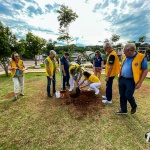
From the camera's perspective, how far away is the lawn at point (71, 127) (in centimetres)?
217

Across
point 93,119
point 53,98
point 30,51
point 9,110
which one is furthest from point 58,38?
point 93,119

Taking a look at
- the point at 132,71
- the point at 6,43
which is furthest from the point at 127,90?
the point at 6,43

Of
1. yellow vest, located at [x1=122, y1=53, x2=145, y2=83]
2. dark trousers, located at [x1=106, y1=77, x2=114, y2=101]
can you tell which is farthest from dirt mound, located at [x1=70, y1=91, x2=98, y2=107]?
yellow vest, located at [x1=122, y1=53, x2=145, y2=83]

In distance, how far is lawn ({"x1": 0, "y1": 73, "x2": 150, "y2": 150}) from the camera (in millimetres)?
2170

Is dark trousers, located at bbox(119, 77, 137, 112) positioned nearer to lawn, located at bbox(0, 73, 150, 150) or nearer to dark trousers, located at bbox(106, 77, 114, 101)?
lawn, located at bbox(0, 73, 150, 150)

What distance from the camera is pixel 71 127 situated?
2.66m

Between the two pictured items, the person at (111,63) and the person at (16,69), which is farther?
the person at (16,69)

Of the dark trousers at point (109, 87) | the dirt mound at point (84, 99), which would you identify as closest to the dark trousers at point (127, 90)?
the dark trousers at point (109, 87)

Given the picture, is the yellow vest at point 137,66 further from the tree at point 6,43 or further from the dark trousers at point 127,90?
the tree at point 6,43

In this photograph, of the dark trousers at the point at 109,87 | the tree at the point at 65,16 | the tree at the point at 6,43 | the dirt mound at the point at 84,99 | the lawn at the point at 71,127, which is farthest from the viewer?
the tree at the point at 65,16

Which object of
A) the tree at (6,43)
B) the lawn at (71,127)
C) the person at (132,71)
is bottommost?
the lawn at (71,127)

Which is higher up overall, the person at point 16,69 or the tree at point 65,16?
the tree at point 65,16

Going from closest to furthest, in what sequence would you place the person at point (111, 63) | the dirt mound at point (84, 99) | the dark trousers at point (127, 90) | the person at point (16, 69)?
the dark trousers at point (127, 90), the person at point (111, 63), the dirt mound at point (84, 99), the person at point (16, 69)

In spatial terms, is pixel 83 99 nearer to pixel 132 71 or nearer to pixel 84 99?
pixel 84 99
